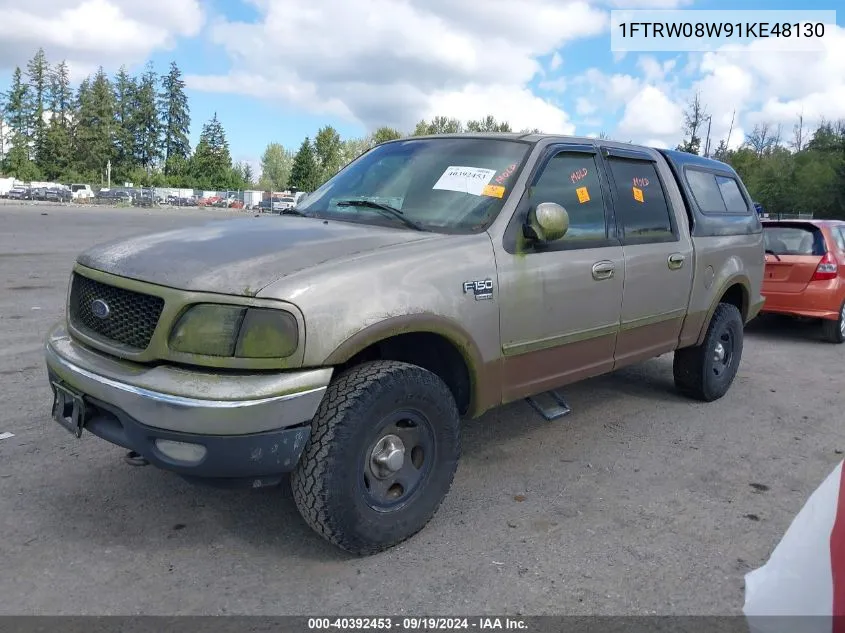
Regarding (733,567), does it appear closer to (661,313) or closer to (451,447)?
(451,447)

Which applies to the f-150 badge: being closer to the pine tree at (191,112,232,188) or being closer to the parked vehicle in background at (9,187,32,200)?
the parked vehicle in background at (9,187,32,200)

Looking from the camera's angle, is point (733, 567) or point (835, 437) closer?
→ point (733, 567)

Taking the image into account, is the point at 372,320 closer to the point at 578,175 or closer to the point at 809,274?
the point at 578,175

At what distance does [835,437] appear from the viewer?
4.96 meters

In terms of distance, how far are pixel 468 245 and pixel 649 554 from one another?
1650mm

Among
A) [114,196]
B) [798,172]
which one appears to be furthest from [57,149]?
[798,172]

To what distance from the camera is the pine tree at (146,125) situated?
3772 inches

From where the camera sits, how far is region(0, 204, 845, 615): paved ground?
2801 millimetres

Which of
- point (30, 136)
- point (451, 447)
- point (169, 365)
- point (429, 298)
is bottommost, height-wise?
point (451, 447)

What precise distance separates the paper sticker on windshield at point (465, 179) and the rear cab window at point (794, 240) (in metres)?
6.26

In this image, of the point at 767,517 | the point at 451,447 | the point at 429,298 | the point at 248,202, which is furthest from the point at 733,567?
the point at 248,202

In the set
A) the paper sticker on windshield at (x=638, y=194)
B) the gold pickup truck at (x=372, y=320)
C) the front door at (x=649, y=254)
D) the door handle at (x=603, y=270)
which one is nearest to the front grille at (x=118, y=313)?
the gold pickup truck at (x=372, y=320)

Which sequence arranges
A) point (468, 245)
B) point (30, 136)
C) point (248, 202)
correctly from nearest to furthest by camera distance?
point (468, 245)
point (248, 202)
point (30, 136)

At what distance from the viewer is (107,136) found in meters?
89.6
